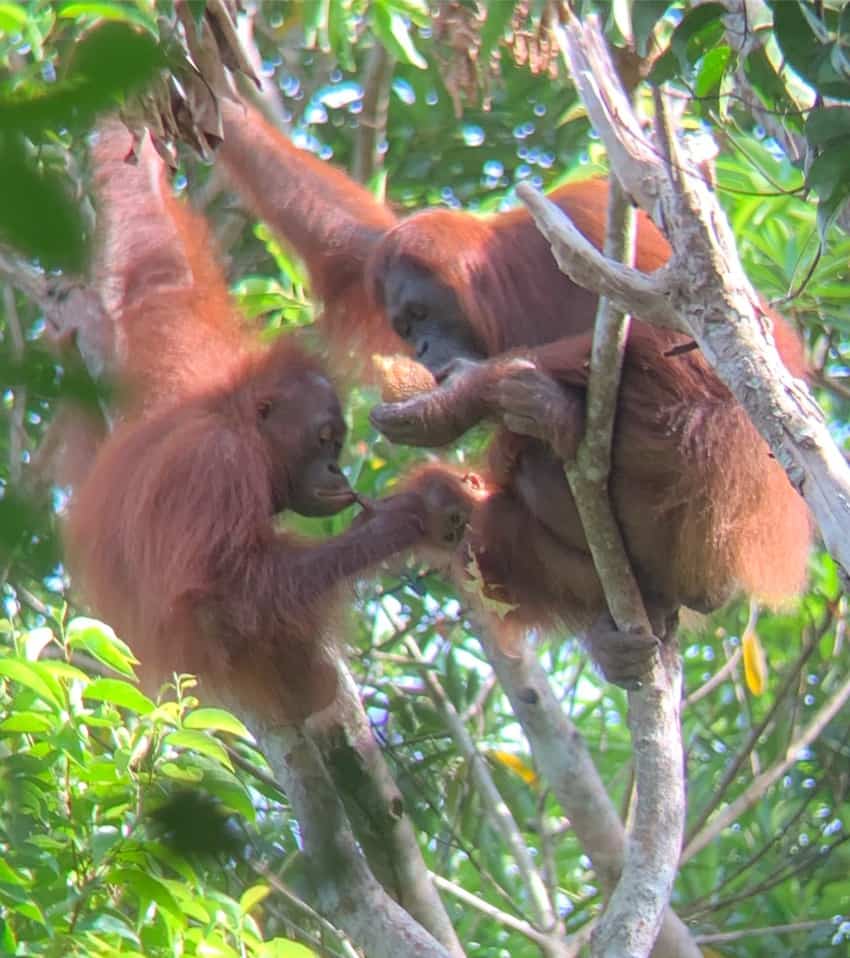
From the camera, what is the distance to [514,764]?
5.41 metres

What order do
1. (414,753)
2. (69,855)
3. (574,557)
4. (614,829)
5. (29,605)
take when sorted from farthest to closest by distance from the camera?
(414,753)
(614,829)
(29,605)
(574,557)
(69,855)

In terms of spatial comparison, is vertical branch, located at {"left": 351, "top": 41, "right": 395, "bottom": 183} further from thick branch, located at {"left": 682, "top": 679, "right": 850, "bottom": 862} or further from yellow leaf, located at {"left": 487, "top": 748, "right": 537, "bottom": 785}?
thick branch, located at {"left": 682, "top": 679, "right": 850, "bottom": 862}

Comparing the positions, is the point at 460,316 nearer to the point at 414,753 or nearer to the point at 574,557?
the point at 574,557

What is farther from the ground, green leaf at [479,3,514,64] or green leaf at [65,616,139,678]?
green leaf at [479,3,514,64]

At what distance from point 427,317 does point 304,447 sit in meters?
0.54

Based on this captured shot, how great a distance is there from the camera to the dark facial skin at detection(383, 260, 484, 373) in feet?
11.7

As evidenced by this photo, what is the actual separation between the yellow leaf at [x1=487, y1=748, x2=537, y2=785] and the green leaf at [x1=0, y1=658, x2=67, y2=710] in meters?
3.05

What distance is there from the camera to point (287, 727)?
11.9ft

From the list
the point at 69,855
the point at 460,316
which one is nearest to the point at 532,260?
the point at 460,316

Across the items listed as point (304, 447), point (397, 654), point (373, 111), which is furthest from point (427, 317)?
point (397, 654)

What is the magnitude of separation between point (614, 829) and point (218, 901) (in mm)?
1821

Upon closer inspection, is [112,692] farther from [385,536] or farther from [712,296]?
[385,536]

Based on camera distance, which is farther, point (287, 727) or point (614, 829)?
point (614, 829)

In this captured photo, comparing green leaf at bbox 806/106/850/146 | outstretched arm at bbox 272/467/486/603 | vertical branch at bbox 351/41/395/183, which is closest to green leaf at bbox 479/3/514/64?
vertical branch at bbox 351/41/395/183
